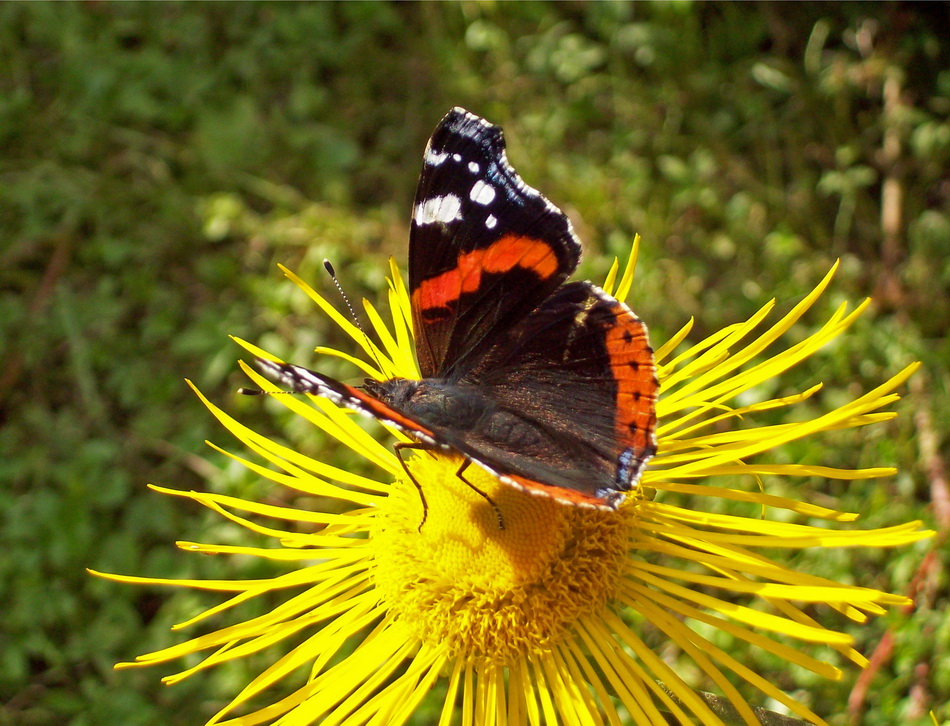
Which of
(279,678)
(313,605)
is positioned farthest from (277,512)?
(279,678)

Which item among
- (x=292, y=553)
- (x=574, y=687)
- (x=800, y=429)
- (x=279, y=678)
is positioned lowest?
(x=279, y=678)

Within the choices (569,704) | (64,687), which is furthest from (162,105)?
(569,704)

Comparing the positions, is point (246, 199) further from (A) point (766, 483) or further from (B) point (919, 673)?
(B) point (919, 673)

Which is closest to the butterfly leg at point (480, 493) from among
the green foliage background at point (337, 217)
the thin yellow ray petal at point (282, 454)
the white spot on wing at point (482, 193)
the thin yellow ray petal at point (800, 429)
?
the thin yellow ray petal at point (282, 454)

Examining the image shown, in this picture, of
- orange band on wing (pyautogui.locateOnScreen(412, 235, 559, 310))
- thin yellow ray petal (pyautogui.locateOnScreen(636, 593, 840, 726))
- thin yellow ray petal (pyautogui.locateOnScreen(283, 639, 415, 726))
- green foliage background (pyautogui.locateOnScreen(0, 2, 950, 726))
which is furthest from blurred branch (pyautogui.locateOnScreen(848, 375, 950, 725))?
orange band on wing (pyautogui.locateOnScreen(412, 235, 559, 310))

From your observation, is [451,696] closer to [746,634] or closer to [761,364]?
[746,634]
